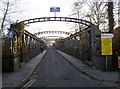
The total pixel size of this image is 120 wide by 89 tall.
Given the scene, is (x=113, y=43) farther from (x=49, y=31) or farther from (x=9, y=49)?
(x=49, y=31)

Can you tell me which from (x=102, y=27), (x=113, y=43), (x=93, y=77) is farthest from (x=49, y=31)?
(x=93, y=77)

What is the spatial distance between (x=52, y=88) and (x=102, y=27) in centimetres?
1775

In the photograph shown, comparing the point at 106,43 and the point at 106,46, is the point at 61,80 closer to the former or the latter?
the point at 106,46

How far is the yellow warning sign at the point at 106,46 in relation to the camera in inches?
712

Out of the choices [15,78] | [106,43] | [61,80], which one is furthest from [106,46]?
[15,78]

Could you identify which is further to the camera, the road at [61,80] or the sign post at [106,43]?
the sign post at [106,43]

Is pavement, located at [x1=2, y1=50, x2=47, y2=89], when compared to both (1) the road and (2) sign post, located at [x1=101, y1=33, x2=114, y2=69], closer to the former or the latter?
(1) the road

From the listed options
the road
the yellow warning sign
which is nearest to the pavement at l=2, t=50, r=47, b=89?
the road

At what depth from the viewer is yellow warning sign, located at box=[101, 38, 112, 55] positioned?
712 inches

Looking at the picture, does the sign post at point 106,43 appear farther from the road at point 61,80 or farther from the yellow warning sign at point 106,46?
the road at point 61,80

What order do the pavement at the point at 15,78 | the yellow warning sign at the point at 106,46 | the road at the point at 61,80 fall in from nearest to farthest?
the pavement at the point at 15,78 < the road at the point at 61,80 < the yellow warning sign at the point at 106,46

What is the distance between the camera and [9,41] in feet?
61.8

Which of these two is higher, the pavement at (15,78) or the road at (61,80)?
the pavement at (15,78)

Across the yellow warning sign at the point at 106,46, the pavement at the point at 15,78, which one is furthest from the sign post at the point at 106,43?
the pavement at the point at 15,78
